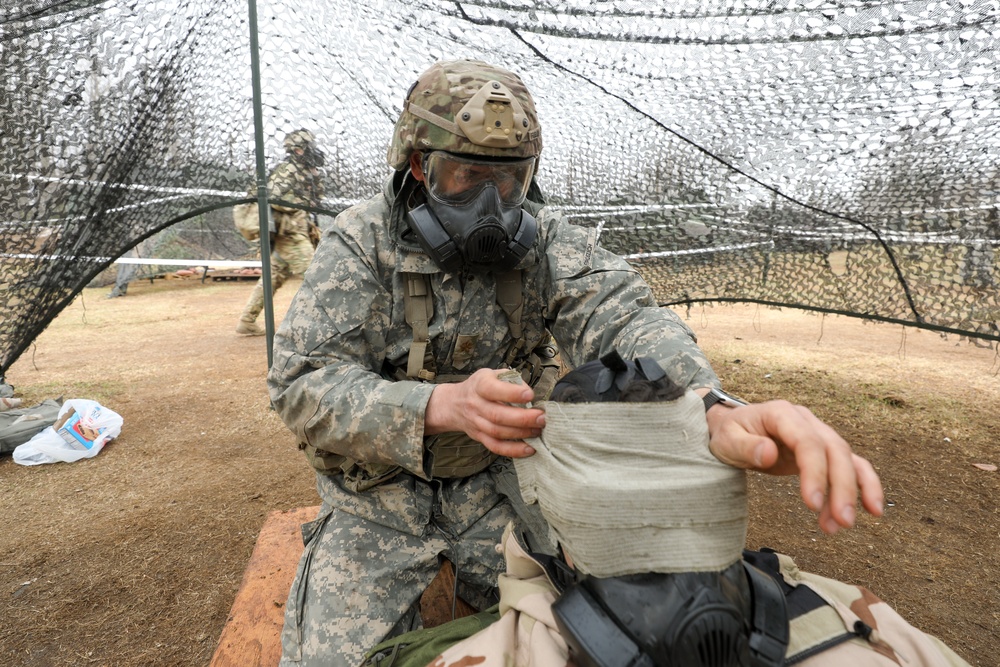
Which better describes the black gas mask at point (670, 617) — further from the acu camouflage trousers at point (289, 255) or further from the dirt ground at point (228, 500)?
the acu camouflage trousers at point (289, 255)

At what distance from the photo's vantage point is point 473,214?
5.44 feet

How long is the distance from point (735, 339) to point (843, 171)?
4.18 meters

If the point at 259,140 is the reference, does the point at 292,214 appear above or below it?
below

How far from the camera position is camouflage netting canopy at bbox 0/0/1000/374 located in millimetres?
2807

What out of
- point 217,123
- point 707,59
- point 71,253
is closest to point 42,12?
point 217,123

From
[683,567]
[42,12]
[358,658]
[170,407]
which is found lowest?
[170,407]

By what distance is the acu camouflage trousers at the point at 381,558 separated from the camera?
5.20 feet

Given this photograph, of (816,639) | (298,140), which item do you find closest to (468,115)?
(816,639)

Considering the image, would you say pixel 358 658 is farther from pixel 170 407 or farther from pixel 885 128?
pixel 170 407

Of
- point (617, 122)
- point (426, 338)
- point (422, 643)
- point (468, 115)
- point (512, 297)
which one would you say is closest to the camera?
point (422, 643)

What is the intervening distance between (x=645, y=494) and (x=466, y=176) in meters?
1.13

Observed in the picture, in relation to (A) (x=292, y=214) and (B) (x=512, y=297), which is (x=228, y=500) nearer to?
(B) (x=512, y=297)

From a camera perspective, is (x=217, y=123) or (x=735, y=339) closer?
(x=217, y=123)

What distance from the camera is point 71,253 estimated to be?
304 cm
